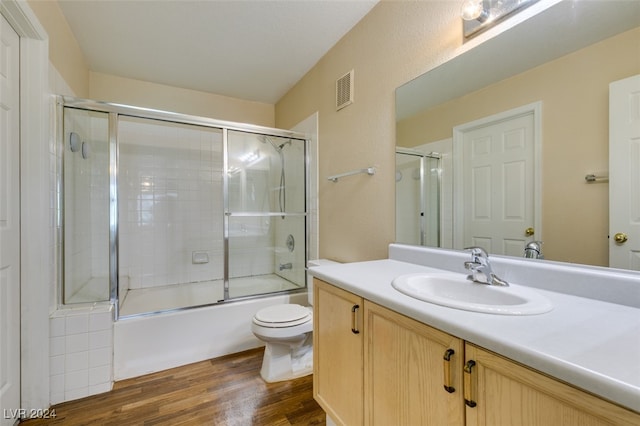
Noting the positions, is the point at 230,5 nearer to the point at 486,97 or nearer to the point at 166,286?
the point at 486,97

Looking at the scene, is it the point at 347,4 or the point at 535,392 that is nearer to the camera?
the point at 535,392

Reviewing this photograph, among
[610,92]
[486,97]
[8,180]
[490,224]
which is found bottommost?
[490,224]

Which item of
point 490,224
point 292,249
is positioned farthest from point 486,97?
point 292,249

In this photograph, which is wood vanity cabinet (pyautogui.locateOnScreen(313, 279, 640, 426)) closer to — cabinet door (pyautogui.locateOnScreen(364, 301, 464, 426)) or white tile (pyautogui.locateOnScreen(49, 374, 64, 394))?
cabinet door (pyautogui.locateOnScreen(364, 301, 464, 426))

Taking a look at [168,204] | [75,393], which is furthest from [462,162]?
[168,204]

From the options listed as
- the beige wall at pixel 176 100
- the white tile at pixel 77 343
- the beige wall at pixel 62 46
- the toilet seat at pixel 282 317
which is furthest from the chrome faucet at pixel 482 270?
the beige wall at pixel 176 100

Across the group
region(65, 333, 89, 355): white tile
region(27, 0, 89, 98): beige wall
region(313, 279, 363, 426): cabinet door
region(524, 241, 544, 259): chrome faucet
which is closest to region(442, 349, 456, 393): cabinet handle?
region(313, 279, 363, 426): cabinet door

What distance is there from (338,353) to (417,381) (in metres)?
0.44

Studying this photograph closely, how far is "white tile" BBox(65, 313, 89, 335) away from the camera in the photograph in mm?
1607

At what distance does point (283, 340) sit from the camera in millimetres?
1781

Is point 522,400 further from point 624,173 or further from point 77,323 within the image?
point 77,323

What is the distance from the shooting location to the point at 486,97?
4.03ft

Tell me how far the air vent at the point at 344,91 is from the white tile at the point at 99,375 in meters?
2.34

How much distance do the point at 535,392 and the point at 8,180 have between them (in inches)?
85.9
